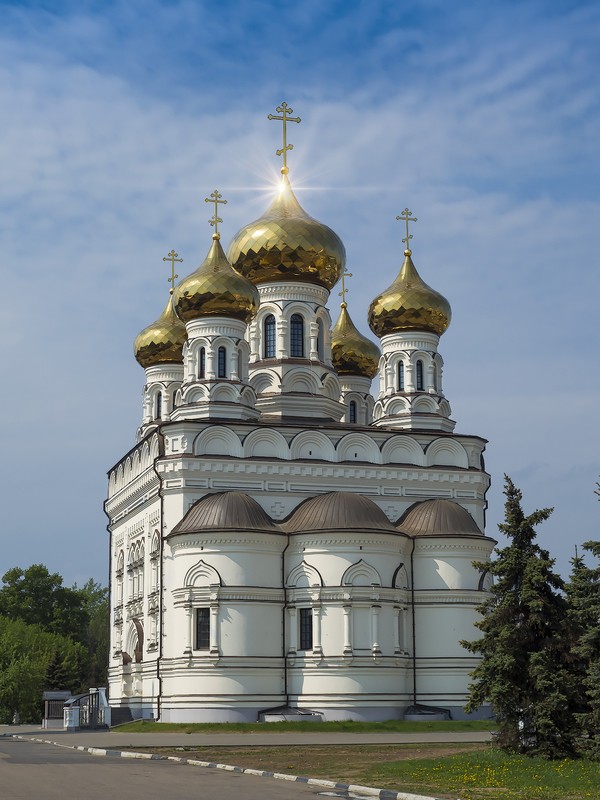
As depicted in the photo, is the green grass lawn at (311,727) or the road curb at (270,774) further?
the green grass lawn at (311,727)

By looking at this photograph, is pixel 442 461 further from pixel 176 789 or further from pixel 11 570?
pixel 11 570

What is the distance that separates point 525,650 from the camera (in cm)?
1656

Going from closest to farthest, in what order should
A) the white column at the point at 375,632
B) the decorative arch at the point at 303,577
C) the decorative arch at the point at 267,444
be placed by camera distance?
the white column at the point at 375,632
the decorative arch at the point at 303,577
the decorative arch at the point at 267,444

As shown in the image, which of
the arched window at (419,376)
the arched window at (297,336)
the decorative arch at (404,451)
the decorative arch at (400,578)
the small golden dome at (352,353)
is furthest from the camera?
the small golden dome at (352,353)

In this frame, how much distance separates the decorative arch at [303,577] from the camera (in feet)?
102

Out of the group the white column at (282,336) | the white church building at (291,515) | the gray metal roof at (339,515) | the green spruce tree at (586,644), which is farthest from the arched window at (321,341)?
the green spruce tree at (586,644)

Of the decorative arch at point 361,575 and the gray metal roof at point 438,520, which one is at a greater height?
the gray metal roof at point 438,520

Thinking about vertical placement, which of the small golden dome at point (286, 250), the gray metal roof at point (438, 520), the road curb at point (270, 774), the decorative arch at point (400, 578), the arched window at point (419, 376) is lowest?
the road curb at point (270, 774)

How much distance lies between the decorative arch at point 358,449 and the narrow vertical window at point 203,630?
6.20 metres

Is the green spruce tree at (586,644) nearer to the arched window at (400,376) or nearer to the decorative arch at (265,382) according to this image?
the decorative arch at (265,382)

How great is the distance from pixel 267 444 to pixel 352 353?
9964 millimetres

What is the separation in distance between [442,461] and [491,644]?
18.9 m

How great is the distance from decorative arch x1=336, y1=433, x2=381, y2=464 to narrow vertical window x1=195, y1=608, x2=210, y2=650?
20.3 feet

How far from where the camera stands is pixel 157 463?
3306 cm
